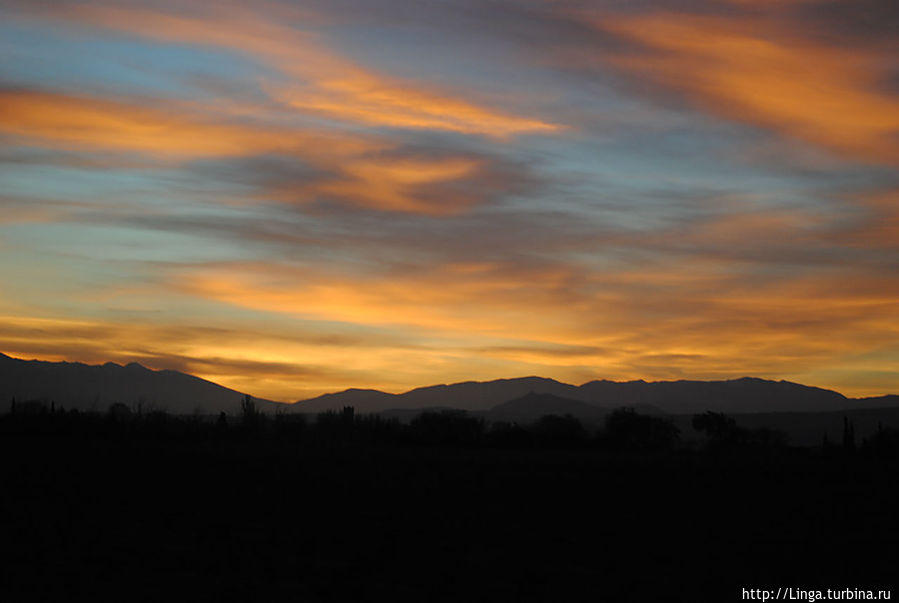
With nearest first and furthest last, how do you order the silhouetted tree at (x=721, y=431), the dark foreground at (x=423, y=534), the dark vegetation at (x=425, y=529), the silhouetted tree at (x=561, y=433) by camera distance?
the dark foreground at (x=423, y=534) → the dark vegetation at (x=425, y=529) → the silhouetted tree at (x=561, y=433) → the silhouetted tree at (x=721, y=431)

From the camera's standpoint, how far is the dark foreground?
20594 millimetres

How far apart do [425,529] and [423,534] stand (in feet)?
3.35

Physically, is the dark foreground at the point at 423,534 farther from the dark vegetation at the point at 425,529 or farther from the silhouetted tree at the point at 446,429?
the silhouetted tree at the point at 446,429

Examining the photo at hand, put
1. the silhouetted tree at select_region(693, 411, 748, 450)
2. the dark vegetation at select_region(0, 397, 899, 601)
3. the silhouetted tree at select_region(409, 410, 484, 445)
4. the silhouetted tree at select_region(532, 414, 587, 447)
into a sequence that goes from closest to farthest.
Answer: the dark vegetation at select_region(0, 397, 899, 601), the silhouetted tree at select_region(532, 414, 587, 447), the silhouetted tree at select_region(409, 410, 484, 445), the silhouetted tree at select_region(693, 411, 748, 450)

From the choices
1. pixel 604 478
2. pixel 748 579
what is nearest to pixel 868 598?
pixel 748 579

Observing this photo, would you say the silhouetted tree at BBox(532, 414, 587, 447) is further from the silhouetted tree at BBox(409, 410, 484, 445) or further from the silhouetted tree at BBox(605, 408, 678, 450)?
the silhouetted tree at BBox(409, 410, 484, 445)

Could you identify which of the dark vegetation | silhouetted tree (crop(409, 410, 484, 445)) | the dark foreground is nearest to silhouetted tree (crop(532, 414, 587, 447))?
silhouetted tree (crop(409, 410, 484, 445))

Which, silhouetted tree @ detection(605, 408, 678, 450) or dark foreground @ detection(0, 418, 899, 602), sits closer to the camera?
dark foreground @ detection(0, 418, 899, 602)

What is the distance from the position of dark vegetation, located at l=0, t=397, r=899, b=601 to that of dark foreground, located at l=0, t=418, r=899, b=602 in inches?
3.7

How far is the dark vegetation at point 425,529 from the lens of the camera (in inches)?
816

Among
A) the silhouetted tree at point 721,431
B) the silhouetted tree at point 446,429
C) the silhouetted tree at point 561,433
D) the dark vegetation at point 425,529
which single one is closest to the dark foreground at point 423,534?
the dark vegetation at point 425,529

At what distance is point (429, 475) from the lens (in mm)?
49031

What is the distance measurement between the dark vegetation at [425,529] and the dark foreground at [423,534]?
0.31 ft

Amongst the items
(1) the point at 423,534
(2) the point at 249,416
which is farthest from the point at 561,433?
(1) the point at 423,534
